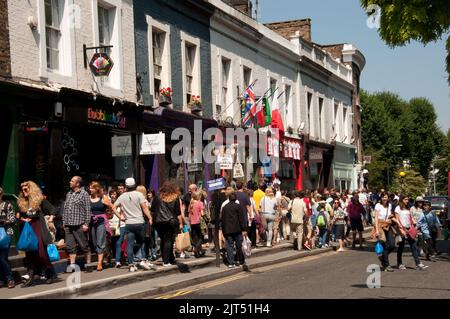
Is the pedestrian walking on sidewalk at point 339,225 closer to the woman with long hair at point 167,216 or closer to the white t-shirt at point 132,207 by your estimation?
the woman with long hair at point 167,216

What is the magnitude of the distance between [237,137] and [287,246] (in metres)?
6.95

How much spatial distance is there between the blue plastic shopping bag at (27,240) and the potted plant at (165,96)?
9.84m

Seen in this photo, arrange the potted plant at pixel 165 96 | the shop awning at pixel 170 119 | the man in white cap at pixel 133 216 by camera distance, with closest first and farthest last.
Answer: the man in white cap at pixel 133 216 < the shop awning at pixel 170 119 < the potted plant at pixel 165 96

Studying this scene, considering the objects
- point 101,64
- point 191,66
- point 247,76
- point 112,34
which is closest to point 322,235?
point 191,66

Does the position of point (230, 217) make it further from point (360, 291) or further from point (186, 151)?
point (186, 151)

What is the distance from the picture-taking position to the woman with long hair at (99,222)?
49.3 ft

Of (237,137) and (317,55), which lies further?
(317,55)

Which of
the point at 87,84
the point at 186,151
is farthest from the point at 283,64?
the point at 87,84

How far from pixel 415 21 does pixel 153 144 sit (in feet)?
27.1

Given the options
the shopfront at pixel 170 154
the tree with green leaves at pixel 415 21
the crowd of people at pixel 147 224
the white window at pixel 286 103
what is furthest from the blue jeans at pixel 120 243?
the white window at pixel 286 103

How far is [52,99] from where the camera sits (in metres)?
16.5

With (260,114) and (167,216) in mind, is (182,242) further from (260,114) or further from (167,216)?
(260,114)

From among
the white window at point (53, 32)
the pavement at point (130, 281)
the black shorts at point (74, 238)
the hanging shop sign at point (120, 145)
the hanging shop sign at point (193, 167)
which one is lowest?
the pavement at point (130, 281)

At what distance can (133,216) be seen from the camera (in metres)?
14.6
